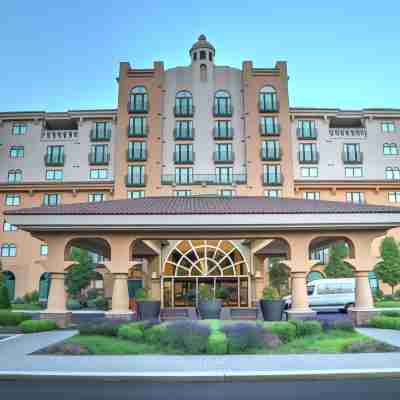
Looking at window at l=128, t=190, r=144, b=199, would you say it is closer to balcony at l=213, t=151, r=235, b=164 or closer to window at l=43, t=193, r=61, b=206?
window at l=43, t=193, r=61, b=206

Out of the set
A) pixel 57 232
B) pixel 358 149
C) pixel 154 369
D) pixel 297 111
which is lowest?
pixel 154 369

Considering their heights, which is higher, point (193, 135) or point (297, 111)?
point (297, 111)

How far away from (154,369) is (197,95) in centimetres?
4212

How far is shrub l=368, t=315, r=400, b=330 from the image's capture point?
59.1ft

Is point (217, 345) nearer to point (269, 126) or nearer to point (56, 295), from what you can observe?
point (56, 295)

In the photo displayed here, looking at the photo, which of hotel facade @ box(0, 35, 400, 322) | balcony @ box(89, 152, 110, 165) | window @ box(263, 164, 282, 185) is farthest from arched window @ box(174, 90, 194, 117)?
window @ box(263, 164, 282, 185)

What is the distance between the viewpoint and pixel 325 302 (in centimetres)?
3012

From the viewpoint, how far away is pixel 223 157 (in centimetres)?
4841

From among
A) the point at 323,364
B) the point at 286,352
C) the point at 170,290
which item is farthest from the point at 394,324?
the point at 170,290

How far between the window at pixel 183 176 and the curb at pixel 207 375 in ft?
122

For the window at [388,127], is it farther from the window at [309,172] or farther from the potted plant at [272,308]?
the potted plant at [272,308]

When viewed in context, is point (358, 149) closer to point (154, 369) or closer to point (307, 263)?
point (307, 263)

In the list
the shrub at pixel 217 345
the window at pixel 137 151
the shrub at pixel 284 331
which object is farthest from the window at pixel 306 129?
the shrub at pixel 217 345

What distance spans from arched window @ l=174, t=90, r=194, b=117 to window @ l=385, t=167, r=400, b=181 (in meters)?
23.5
